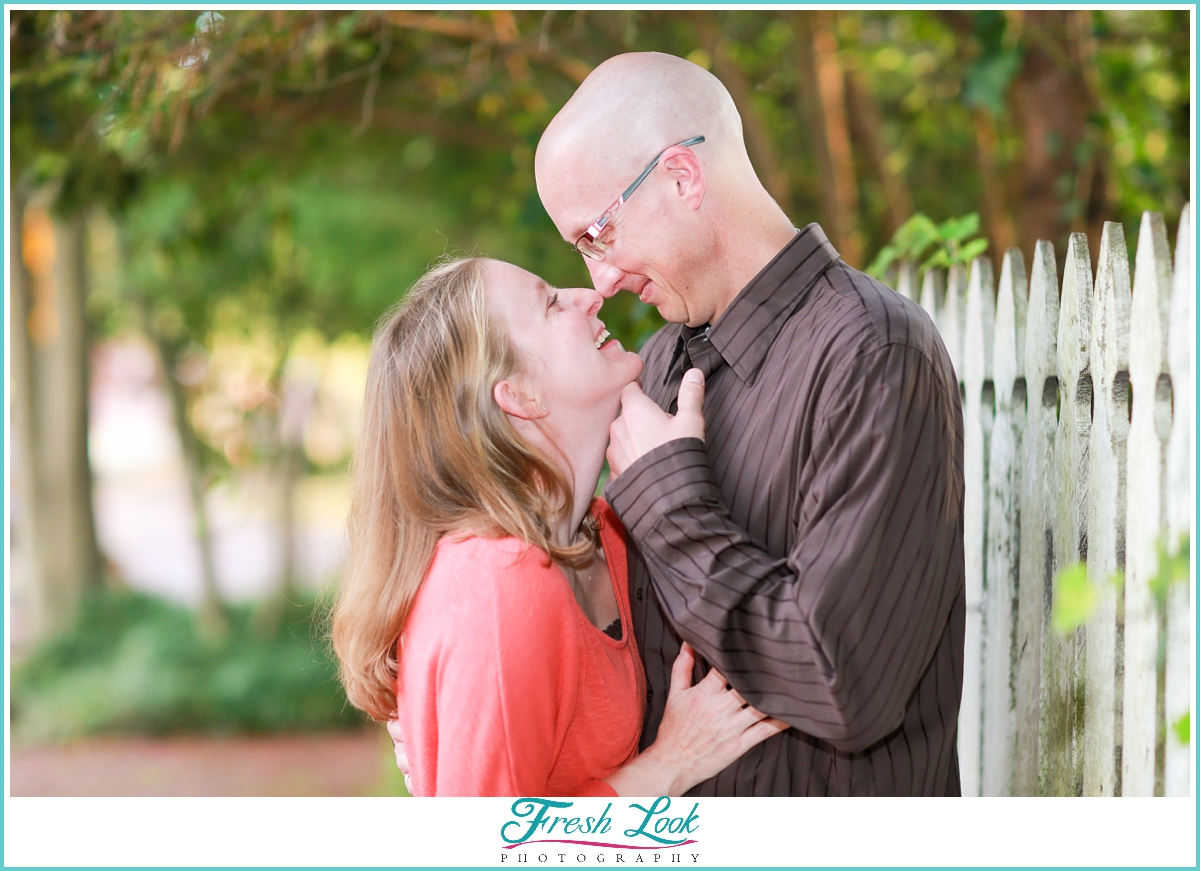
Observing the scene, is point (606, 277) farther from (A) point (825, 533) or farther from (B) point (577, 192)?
(A) point (825, 533)

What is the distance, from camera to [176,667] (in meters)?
10.1

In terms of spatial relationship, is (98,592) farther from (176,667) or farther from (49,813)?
(49,813)

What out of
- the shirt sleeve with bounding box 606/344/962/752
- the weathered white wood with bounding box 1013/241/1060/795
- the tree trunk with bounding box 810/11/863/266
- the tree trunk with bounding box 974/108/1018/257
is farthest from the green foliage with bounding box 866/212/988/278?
the tree trunk with bounding box 974/108/1018/257

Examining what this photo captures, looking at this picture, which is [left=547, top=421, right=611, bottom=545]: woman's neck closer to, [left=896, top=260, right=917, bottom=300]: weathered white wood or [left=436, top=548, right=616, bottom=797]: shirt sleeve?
[left=436, top=548, right=616, bottom=797]: shirt sleeve

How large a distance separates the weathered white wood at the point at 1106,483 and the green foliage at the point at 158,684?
8.33m

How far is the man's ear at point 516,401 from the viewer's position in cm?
195

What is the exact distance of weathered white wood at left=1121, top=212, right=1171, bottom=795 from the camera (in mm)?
1826

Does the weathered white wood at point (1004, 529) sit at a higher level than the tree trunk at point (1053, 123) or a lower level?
lower

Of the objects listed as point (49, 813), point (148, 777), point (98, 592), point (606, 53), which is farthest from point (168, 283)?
point (49, 813)

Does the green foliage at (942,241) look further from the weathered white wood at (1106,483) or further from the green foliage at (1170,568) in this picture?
the green foliage at (1170,568)

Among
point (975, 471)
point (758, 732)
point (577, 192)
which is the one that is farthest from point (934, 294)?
point (758, 732)

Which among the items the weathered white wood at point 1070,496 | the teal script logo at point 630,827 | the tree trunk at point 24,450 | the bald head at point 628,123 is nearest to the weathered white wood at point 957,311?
the weathered white wood at point 1070,496

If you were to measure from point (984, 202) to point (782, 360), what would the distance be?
5.23m

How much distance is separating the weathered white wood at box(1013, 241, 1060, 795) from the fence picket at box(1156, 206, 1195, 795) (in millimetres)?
478
